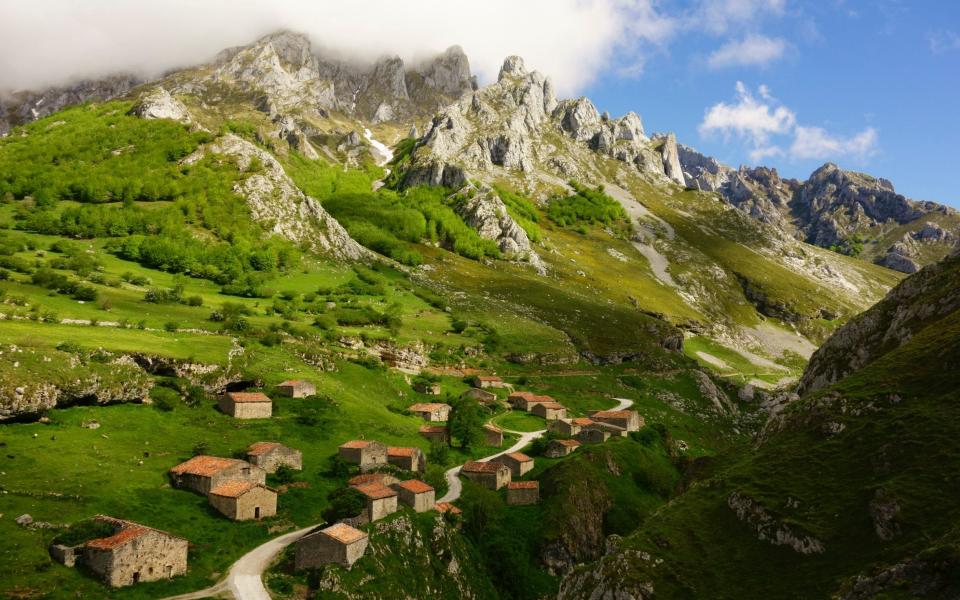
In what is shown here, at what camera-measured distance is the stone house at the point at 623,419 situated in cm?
10588

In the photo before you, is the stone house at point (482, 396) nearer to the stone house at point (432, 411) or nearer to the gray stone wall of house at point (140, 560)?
the stone house at point (432, 411)

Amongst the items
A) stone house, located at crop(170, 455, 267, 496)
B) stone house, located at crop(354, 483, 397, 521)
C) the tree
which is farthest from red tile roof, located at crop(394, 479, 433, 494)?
the tree

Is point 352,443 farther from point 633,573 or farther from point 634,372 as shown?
point 634,372

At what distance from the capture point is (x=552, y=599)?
64.3m

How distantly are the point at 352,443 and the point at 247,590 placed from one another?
28625 millimetres

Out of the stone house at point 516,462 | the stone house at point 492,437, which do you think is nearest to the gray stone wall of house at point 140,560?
the stone house at point 516,462

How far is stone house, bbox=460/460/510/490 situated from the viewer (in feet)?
257

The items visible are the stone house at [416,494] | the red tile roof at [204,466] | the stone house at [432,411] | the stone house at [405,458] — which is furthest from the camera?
the stone house at [432,411]

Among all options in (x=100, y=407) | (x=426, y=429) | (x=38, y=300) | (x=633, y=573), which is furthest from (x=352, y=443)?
(x=38, y=300)

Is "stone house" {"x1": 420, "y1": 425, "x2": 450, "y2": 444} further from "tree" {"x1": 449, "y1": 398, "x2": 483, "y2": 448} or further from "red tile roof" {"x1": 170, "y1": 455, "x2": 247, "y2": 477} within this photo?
"red tile roof" {"x1": 170, "y1": 455, "x2": 247, "y2": 477}

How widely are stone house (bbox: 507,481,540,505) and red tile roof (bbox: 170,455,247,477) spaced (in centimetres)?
3240

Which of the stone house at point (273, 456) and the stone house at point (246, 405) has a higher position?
the stone house at point (246, 405)

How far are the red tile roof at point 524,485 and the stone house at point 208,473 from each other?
3117 centimetres

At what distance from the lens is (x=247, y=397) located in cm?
8094
